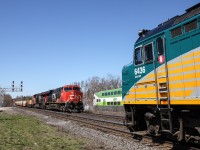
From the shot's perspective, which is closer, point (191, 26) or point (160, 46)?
point (191, 26)

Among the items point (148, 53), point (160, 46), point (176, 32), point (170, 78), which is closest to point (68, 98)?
point (148, 53)

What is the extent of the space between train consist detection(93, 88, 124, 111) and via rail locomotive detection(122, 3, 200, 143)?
96.0 feet

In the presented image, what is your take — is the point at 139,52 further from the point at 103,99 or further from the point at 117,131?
the point at 103,99

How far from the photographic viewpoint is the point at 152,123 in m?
11.0

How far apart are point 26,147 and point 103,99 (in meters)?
42.4

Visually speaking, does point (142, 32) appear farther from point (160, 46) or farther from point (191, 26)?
point (191, 26)

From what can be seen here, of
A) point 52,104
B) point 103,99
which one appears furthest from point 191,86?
point 103,99

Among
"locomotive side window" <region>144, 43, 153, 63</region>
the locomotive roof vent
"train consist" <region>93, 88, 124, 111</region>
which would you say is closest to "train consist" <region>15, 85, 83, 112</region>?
"train consist" <region>93, 88, 124, 111</region>

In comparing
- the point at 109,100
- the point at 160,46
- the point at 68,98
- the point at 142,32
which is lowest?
the point at 109,100

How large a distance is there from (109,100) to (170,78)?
39338 millimetres

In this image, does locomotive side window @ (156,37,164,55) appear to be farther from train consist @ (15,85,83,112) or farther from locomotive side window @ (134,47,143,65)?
train consist @ (15,85,83,112)

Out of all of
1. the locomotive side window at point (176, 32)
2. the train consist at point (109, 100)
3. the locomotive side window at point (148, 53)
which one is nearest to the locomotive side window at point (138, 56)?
the locomotive side window at point (148, 53)

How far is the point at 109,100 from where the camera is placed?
1906 inches

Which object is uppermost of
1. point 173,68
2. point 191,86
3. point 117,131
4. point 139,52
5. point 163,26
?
point 163,26
